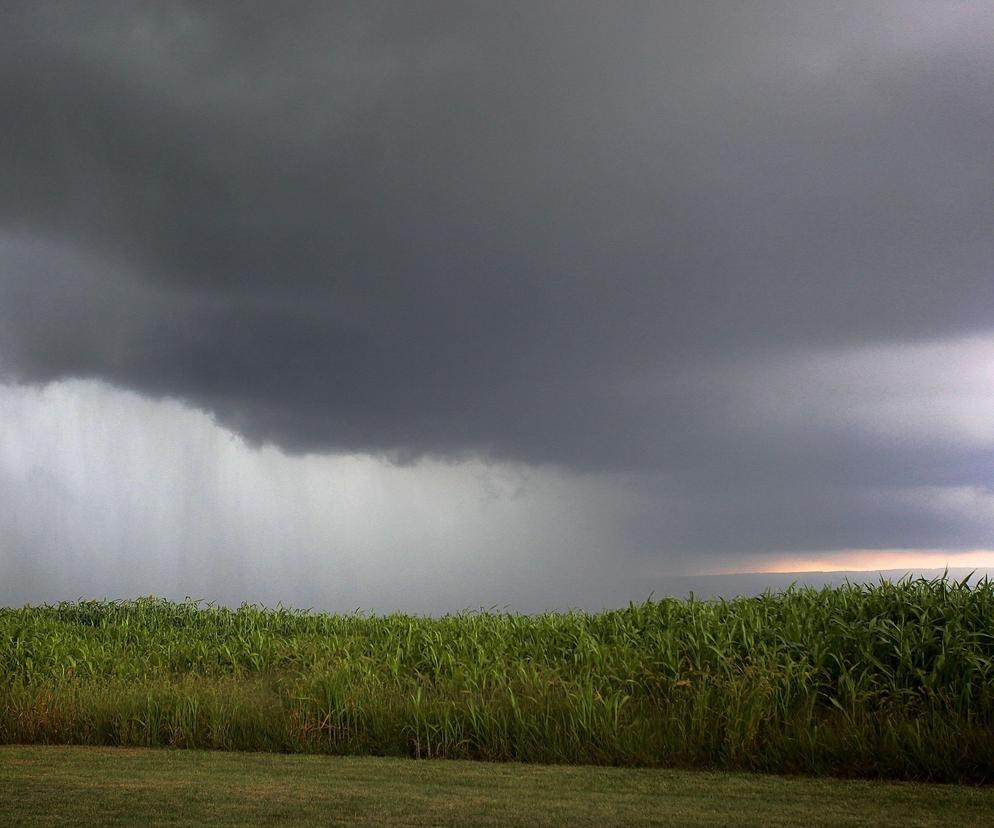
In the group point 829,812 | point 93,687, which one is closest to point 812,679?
point 829,812

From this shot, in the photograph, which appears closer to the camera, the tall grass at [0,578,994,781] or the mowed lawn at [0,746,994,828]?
the mowed lawn at [0,746,994,828]

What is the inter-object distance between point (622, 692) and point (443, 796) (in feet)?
10.1

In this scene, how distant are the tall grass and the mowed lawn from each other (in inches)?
17.2

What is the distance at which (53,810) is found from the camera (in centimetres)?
461

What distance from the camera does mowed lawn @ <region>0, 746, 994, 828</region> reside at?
4.39m

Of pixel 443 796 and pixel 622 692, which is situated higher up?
pixel 622 692

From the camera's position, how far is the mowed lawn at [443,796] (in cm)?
439

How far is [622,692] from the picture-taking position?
7.57 meters

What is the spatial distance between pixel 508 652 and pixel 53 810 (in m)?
5.94

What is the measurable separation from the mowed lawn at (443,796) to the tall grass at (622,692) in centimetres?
44

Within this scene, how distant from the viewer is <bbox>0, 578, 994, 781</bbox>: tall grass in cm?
607

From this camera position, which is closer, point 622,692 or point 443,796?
point 443,796

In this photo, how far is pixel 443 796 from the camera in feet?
15.8

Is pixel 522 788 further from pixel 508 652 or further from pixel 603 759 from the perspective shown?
pixel 508 652
